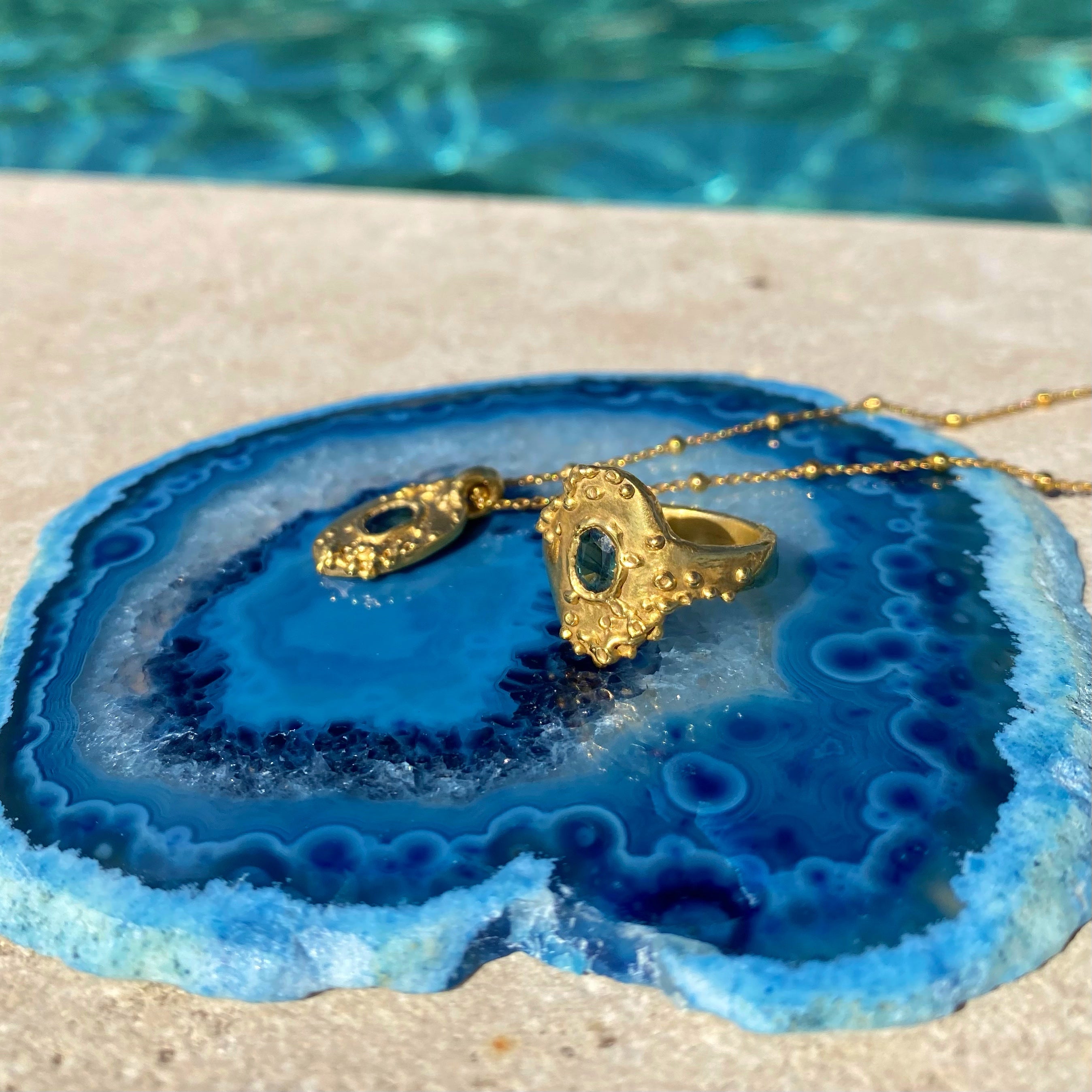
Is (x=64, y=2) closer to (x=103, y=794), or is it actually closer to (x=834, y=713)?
(x=103, y=794)

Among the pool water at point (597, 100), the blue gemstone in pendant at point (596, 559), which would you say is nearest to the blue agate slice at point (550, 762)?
the blue gemstone in pendant at point (596, 559)

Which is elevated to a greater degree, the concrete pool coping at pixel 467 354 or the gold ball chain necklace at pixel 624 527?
the gold ball chain necklace at pixel 624 527

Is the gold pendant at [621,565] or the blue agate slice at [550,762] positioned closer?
the blue agate slice at [550,762]

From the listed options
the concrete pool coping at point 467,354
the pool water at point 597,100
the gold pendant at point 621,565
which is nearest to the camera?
the concrete pool coping at point 467,354

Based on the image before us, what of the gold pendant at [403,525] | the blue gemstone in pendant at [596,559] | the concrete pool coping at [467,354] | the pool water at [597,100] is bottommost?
the pool water at [597,100]

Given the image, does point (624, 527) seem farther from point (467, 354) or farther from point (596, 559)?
point (467, 354)

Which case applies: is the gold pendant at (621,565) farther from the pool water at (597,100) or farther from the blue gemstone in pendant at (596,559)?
the pool water at (597,100)

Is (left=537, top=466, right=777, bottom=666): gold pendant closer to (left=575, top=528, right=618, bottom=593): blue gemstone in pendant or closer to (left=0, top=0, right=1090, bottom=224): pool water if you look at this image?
(left=575, top=528, right=618, bottom=593): blue gemstone in pendant
